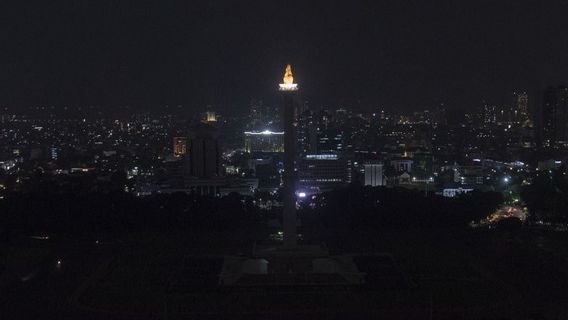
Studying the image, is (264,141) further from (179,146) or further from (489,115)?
(489,115)

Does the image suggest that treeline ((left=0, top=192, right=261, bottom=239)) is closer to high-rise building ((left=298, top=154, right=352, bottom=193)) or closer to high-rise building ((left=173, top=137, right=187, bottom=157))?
high-rise building ((left=298, top=154, right=352, bottom=193))

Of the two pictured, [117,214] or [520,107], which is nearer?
[117,214]

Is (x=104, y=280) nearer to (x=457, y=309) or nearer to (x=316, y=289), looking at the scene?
(x=316, y=289)

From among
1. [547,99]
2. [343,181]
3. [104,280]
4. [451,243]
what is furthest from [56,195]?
[547,99]

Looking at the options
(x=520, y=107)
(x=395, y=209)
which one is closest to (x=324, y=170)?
(x=395, y=209)

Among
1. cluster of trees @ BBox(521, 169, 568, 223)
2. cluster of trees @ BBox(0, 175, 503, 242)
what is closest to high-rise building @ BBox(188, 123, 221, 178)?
cluster of trees @ BBox(0, 175, 503, 242)

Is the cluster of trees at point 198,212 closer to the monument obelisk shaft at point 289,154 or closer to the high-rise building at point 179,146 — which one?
the monument obelisk shaft at point 289,154
